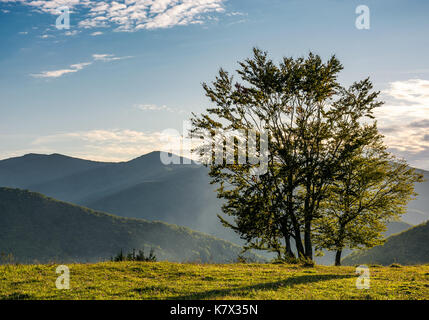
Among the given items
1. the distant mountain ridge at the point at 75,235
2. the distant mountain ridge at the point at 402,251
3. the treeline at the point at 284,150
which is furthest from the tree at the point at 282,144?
the distant mountain ridge at the point at 75,235

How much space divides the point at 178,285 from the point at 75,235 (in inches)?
6930

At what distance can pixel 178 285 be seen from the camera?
488 inches

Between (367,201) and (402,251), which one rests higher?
(367,201)

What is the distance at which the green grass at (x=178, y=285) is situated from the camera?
10.6m

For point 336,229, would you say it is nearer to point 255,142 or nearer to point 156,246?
point 255,142

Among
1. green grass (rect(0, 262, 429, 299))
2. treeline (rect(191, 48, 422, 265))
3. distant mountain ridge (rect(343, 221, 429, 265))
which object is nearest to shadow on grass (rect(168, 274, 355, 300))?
green grass (rect(0, 262, 429, 299))

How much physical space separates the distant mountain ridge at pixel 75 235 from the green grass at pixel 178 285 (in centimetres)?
14298

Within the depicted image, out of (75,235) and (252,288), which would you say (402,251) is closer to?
(252,288)

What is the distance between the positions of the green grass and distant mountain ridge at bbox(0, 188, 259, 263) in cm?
14298

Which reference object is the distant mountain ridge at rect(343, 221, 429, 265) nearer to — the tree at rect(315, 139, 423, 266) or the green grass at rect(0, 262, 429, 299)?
the tree at rect(315, 139, 423, 266)

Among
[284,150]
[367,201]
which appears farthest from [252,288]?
[367,201]

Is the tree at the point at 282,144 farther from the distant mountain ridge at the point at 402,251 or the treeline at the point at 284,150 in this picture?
the distant mountain ridge at the point at 402,251
